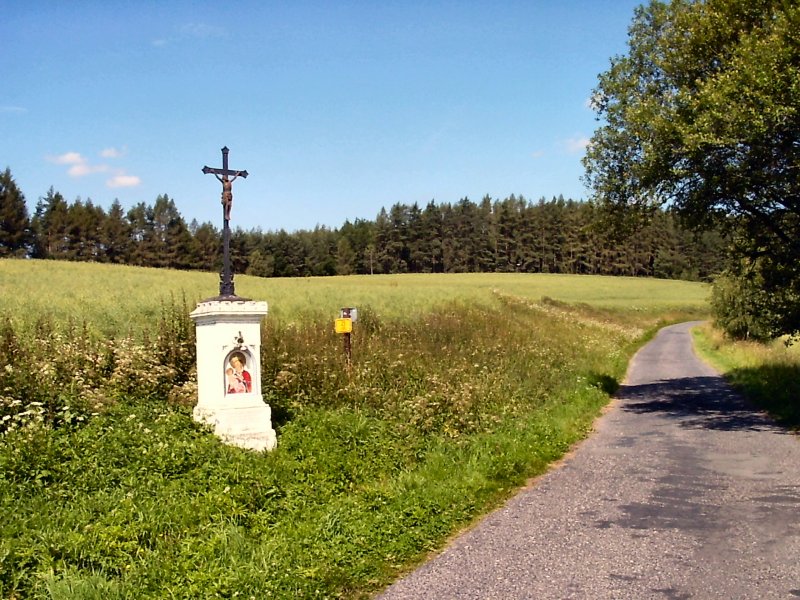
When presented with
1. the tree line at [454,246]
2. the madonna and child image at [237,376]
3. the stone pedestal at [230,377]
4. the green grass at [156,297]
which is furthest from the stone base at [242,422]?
the tree line at [454,246]

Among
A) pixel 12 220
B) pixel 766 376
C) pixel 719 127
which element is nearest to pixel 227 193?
pixel 719 127

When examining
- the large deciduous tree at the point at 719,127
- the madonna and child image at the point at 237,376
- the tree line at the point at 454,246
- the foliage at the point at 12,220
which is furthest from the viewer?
the tree line at the point at 454,246

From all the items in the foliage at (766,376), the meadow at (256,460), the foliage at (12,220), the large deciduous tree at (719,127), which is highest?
the foliage at (12,220)

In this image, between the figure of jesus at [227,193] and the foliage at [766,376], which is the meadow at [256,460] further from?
the foliage at [766,376]

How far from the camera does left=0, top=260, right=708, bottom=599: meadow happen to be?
521cm

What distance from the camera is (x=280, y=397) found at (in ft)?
34.2

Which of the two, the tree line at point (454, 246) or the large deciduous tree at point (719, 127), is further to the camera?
the tree line at point (454, 246)

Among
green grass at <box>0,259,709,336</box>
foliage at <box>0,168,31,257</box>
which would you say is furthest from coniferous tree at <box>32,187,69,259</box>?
green grass at <box>0,259,709,336</box>

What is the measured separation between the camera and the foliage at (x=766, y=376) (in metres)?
14.3

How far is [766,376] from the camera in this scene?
1897 centimetres

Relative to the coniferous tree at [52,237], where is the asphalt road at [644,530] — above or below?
below

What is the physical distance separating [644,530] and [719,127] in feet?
32.2

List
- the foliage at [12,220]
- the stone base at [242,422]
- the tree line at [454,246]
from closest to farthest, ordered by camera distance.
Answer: the stone base at [242,422] < the foliage at [12,220] < the tree line at [454,246]

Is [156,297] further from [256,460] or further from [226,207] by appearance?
[256,460]
